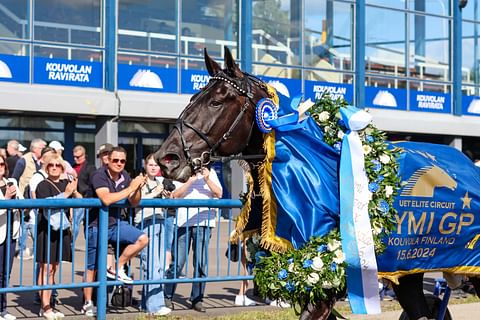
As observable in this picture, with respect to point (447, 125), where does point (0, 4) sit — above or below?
above

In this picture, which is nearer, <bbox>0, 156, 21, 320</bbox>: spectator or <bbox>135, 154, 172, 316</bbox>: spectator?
<bbox>0, 156, 21, 320</bbox>: spectator

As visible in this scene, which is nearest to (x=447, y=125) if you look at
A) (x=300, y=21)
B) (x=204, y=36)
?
(x=300, y=21)

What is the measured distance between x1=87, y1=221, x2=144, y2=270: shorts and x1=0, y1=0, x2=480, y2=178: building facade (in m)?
10.7

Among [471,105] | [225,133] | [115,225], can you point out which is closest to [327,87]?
[471,105]

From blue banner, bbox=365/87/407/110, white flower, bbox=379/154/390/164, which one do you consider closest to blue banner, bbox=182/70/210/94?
blue banner, bbox=365/87/407/110

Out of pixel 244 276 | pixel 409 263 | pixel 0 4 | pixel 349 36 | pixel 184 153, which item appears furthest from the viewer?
pixel 349 36

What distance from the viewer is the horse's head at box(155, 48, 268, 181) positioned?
215 inches

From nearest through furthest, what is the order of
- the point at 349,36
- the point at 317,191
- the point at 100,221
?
1. the point at 317,191
2. the point at 100,221
3. the point at 349,36

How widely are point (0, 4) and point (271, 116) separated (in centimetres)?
1584

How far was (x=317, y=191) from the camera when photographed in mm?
Answer: 5852

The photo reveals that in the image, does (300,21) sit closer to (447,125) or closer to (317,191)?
(447,125)

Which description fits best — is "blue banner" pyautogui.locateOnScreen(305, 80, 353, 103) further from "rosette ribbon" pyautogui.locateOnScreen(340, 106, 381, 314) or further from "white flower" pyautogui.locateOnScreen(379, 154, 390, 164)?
"rosette ribbon" pyautogui.locateOnScreen(340, 106, 381, 314)

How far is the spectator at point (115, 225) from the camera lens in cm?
907

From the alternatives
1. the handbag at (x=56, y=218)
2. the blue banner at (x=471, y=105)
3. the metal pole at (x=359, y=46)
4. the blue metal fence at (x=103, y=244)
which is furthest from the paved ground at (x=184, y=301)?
the blue banner at (x=471, y=105)
